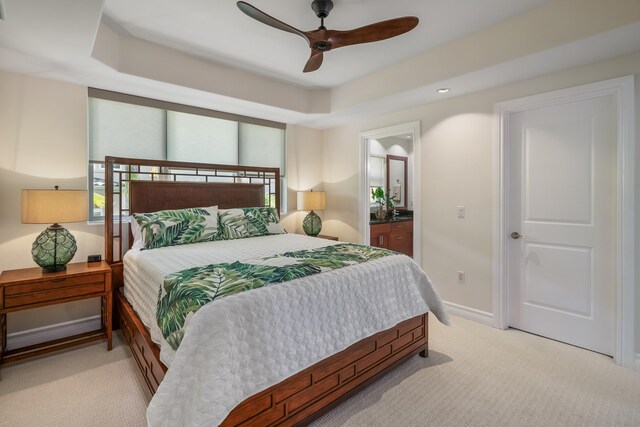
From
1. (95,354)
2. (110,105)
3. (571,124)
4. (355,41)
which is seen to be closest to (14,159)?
(110,105)

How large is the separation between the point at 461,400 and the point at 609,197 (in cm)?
196

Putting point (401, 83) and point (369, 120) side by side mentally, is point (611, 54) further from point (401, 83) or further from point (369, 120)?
point (369, 120)

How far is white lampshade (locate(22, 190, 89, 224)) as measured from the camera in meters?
2.37

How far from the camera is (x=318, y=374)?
5.82ft

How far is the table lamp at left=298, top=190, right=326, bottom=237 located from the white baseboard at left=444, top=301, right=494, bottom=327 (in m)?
1.90

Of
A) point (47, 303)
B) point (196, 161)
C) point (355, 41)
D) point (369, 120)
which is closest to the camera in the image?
point (355, 41)

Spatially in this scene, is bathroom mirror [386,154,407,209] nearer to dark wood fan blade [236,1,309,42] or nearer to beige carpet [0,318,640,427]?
beige carpet [0,318,640,427]

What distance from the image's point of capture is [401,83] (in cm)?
321

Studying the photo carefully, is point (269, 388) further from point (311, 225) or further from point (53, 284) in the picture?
point (311, 225)

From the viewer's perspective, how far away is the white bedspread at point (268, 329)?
1.33 metres

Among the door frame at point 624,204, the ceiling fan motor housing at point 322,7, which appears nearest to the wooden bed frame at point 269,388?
the door frame at point 624,204

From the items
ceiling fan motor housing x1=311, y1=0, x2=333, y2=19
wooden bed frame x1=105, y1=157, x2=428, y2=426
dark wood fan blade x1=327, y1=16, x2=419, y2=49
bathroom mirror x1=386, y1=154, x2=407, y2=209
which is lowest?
wooden bed frame x1=105, y1=157, x2=428, y2=426

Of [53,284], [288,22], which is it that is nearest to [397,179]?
[288,22]

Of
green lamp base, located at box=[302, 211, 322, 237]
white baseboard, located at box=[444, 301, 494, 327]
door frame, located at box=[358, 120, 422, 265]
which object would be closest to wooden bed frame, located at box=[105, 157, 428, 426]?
green lamp base, located at box=[302, 211, 322, 237]
